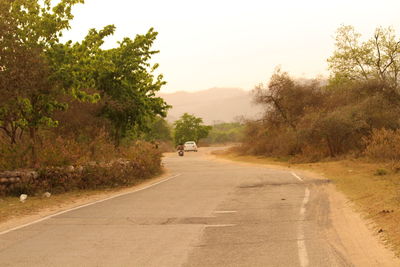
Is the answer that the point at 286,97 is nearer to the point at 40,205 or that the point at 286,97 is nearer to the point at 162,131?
the point at 40,205

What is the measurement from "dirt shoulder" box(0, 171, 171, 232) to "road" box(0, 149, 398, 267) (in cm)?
66

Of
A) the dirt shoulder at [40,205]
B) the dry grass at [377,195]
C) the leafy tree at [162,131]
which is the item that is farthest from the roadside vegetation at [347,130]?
the leafy tree at [162,131]

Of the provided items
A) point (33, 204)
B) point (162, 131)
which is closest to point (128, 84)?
point (33, 204)

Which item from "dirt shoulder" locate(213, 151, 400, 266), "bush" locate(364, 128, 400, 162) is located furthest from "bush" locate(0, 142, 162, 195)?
"bush" locate(364, 128, 400, 162)

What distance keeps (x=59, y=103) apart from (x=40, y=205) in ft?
17.8

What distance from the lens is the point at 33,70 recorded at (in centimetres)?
1453

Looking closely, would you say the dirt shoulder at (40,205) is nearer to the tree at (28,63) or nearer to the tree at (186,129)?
the tree at (28,63)

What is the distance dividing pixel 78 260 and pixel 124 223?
2958 mm

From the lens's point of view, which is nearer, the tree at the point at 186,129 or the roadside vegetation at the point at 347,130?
the roadside vegetation at the point at 347,130

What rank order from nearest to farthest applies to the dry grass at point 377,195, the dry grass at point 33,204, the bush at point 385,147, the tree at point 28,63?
the dry grass at point 377,195 < the dry grass at point 33,204 < the tree at point 28,63 < the bush at point 385,147

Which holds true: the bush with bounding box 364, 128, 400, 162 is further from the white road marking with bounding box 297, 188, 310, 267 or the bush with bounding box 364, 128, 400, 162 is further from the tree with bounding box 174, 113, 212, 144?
the tree with bounding box 174, 113, 212, 144

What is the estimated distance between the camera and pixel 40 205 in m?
12.5

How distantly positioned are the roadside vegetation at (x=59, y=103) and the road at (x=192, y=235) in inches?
141

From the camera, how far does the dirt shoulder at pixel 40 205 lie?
406 inches
